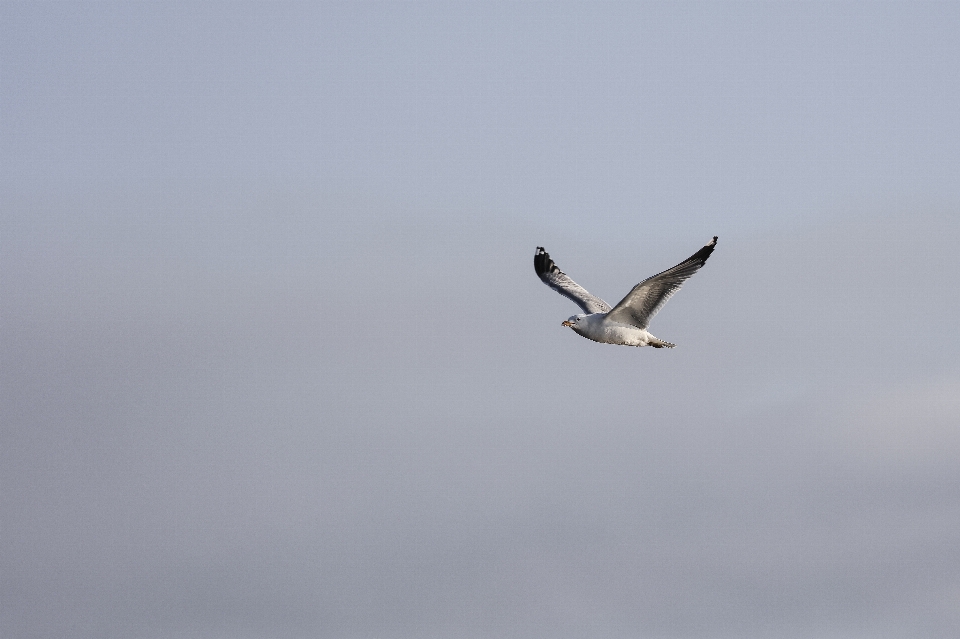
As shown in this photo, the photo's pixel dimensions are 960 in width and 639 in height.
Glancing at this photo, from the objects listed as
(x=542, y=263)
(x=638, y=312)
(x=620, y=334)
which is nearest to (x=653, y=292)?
(x=638, y=312)

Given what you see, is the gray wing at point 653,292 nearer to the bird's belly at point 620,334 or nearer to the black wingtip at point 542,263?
the bird's belly at point 620,334

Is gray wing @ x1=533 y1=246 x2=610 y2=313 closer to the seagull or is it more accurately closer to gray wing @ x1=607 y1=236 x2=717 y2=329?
the seagull

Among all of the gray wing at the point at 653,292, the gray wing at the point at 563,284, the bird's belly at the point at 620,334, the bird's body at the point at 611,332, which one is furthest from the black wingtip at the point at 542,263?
the gray wing at the point at 653,292

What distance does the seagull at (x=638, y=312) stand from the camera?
153 feet

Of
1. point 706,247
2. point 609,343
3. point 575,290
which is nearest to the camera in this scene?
point 706,247

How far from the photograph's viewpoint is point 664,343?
1989 inches

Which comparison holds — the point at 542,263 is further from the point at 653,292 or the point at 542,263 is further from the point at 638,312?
the point at 653,292

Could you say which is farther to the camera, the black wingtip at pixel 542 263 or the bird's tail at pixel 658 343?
the black wingtip at pixel 542 263

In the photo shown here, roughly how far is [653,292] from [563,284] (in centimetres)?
1170

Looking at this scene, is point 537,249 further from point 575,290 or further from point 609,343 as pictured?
point 609,343

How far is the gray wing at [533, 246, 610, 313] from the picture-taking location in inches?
2196

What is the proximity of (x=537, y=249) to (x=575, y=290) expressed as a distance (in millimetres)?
4059

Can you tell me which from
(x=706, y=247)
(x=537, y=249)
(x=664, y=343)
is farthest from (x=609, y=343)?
(x=537, y=249)

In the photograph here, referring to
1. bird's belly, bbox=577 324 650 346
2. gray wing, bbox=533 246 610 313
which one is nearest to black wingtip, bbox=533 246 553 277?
gray wing, bbox=533 246 610 313
